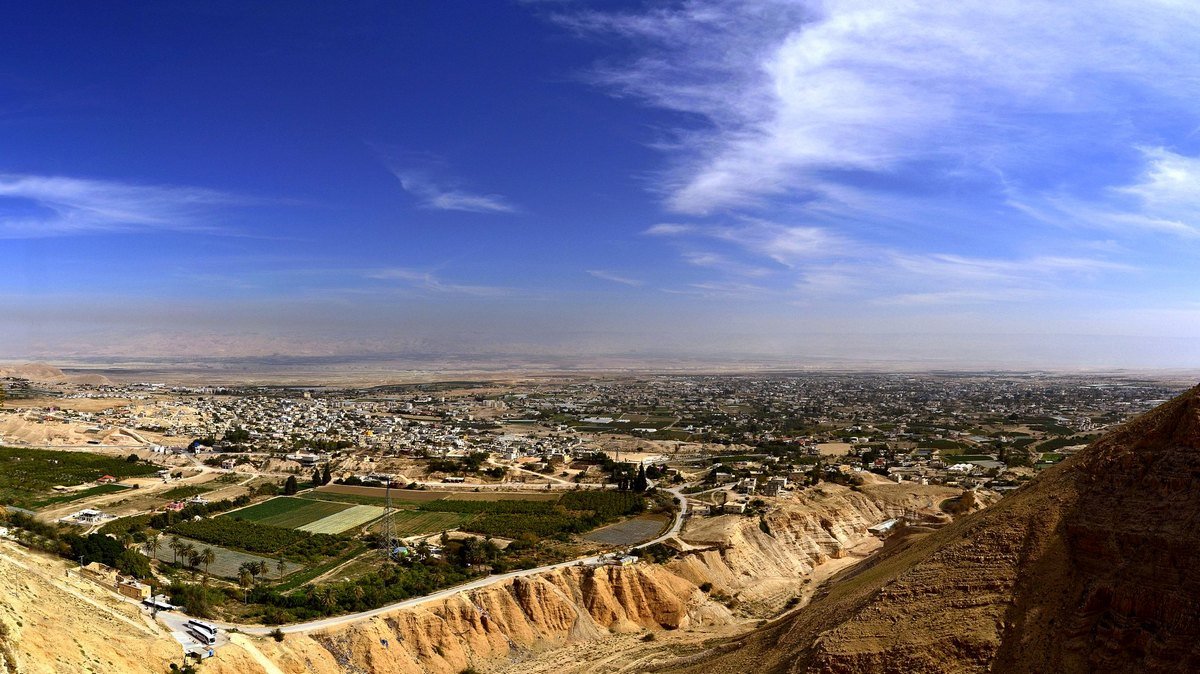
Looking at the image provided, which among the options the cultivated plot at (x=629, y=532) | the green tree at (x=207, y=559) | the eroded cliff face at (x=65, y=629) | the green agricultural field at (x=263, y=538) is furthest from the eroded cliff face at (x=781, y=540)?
the eroded cliff face at (x=65, y=629)

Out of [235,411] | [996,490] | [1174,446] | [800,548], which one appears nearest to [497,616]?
[800,548]

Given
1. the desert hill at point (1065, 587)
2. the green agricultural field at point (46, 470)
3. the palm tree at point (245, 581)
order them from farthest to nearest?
the green agricultural field at point (46, 470), the palm tree at point (245, 581), the desert hill at point (1065, 587)

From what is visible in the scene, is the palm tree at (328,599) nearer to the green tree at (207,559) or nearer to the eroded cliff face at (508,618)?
the eroded cliff face at (508,618)

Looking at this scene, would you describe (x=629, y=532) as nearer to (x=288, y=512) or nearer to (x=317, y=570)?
(x=317, y=570)

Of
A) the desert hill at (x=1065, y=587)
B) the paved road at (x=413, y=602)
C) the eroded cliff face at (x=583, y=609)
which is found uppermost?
the desert hill at (x=1065, y=587)

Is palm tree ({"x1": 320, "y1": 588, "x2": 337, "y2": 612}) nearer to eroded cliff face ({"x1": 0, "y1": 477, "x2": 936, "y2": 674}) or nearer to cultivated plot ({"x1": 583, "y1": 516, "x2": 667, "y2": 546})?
eroded cliff face ({"x1": 0, "y1": 477, "x2": 936, "y2": 674})

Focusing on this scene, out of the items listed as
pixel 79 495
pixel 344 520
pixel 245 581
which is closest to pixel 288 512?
pixel 344 520
